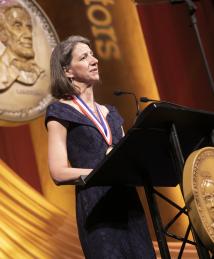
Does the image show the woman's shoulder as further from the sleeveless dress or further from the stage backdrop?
the stage backdrop

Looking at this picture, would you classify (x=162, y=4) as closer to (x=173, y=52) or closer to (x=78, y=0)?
(x=173, y=52)

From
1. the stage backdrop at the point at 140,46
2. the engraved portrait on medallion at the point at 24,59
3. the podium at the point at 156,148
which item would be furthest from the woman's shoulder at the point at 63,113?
the stage backdrop at the point at 140,46

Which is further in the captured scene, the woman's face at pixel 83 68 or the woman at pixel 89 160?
the woman's face at pixel 83 68

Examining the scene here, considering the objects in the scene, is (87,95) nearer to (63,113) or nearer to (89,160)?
(63,113)

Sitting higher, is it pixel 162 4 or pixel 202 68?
pixel 162 4

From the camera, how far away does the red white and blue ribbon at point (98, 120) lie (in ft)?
6.46

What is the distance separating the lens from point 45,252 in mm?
3168

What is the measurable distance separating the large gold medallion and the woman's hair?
0.62 metres

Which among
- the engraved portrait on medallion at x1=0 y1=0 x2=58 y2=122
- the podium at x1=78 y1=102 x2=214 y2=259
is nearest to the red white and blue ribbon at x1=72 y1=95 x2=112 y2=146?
the podium at x1=78 y1=102 x2=214 y2=259

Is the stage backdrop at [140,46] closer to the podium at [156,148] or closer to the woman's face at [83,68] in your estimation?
the woman's face at [83,68]

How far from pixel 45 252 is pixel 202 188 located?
1.75 metres

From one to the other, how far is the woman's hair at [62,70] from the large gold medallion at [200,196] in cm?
62

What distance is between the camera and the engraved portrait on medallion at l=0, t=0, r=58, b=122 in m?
3.51

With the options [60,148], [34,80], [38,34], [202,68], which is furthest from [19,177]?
[202,68]
